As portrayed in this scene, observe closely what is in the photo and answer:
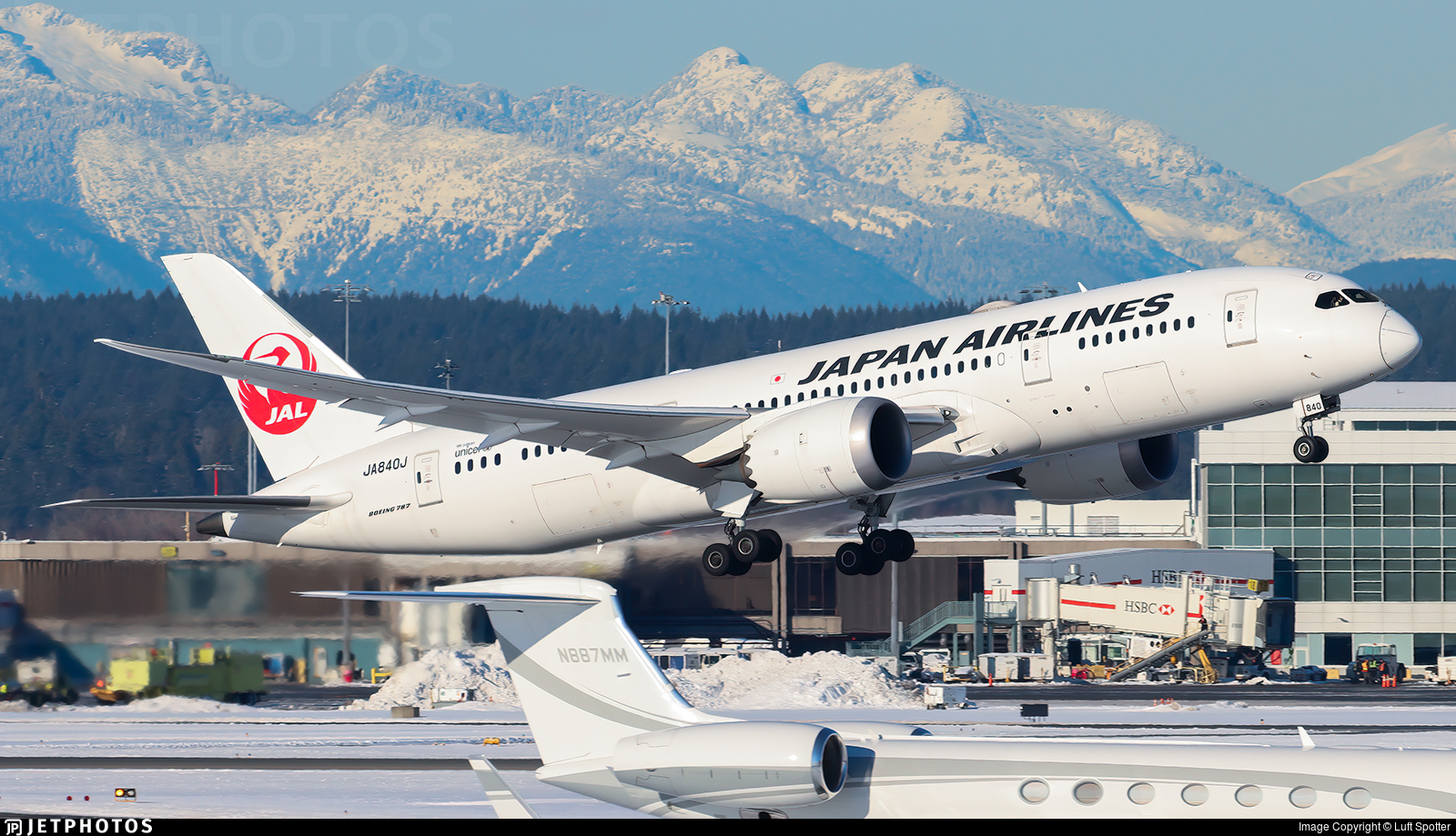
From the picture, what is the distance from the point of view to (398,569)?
46250 mm

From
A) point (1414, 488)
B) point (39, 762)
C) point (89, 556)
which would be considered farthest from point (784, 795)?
point (1414, 488)

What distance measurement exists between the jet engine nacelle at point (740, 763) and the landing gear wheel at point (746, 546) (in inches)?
401

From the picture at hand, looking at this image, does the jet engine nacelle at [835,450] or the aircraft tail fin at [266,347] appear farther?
the aircraft tail fin at [266,347]

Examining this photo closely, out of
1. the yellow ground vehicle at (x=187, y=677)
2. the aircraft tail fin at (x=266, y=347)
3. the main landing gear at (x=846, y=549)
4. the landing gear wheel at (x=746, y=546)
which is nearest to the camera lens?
the landing gear wheel at (x=746, y=546)

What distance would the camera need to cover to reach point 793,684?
62.0 m

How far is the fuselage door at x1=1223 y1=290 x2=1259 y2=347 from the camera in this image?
30984mm

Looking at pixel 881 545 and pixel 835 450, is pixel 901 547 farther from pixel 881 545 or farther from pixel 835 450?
pixel 835 450

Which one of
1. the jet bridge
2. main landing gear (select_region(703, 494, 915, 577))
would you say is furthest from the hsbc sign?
main landing gear (select_region(703, 494, 915, 577))

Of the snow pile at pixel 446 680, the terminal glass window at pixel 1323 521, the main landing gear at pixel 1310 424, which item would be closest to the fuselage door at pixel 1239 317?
the main landing gear at pixel 1310 424

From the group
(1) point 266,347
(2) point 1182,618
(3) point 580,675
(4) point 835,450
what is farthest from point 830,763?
(2) point 1182,618

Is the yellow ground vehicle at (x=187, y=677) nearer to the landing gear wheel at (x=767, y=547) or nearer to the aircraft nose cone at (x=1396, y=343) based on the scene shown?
the landing gear wheel at (x=767, y=547)

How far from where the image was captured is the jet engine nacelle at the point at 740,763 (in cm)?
2411

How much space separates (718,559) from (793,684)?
26659 millimetres

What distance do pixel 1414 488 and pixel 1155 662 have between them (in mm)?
28386
